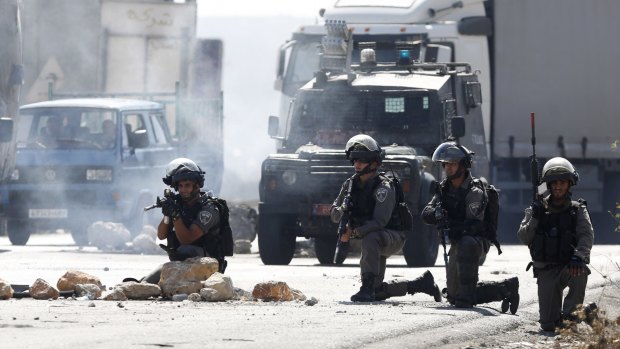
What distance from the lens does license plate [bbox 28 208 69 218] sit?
22391 millimetres

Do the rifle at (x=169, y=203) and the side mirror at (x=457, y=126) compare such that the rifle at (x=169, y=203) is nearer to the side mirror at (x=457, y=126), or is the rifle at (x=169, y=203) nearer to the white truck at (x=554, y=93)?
the side mirror at (x=457, y=126)

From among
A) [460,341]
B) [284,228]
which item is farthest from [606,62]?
[460,341]

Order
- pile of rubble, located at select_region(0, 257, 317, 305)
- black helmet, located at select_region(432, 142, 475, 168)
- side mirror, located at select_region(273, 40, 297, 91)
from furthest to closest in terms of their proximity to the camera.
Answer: side mirror, located at select_region(273, 40, 297, 91) → pile of rubble, located at select_region(0, 257, 317, 305) → black helmet, located at select_region(432, 142, 475, 168)

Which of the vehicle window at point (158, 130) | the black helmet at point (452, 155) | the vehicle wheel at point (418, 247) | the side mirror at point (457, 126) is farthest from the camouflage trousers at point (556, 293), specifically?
the vehicle window at point (158, 130)

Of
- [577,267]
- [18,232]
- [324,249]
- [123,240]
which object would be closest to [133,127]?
[123,240]

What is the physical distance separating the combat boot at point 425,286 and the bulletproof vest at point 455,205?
73cm

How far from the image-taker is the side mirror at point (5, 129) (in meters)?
20.3

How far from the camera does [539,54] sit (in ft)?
84.7

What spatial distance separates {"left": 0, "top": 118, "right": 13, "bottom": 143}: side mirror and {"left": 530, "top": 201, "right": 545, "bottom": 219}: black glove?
10.2 metres

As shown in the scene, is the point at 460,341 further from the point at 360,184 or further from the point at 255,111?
the point at 255,111

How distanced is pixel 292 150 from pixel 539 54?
7.27 metres

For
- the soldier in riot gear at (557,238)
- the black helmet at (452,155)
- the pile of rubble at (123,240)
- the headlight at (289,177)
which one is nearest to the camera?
the soldier in riot gear at (557,238)

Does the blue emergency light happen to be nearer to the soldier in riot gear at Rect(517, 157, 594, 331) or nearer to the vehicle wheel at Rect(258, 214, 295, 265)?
the vehicle wheel at Rect(258, 214, 295, 265)

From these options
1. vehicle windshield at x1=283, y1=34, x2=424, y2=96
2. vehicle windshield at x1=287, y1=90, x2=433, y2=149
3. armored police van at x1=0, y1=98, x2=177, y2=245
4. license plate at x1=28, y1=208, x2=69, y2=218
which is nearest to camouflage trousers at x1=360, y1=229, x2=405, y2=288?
vehicle windshield at x1=287, y1=90, x2=433, y2=149
